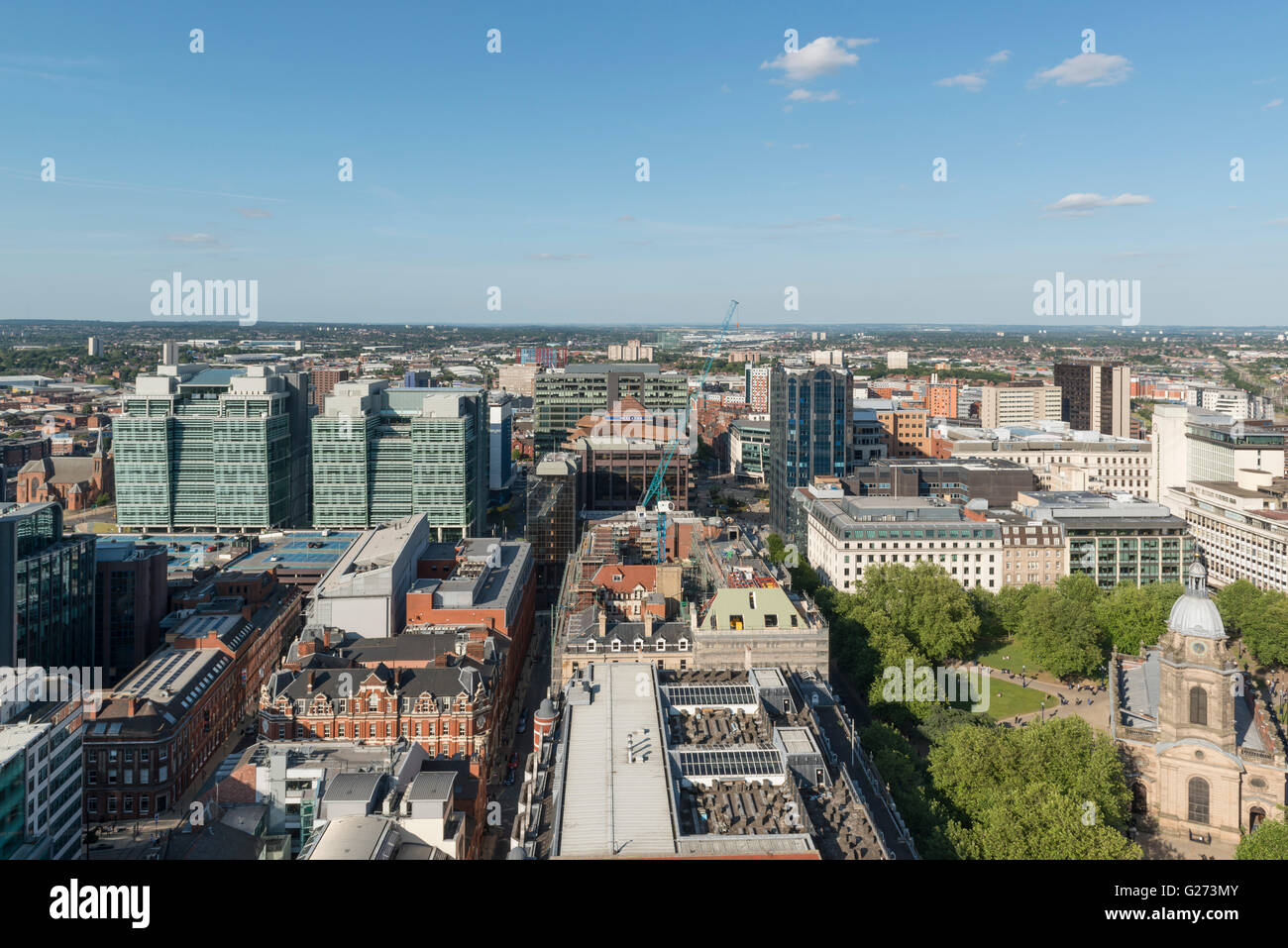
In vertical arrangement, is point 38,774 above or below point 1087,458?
below

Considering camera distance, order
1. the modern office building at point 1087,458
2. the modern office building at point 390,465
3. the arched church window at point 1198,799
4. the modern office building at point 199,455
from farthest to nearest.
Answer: the modern office building at point 1087,458
the modern office building at point 390,465
the modern office building at point 199,455
the arched church window at point 1198,799

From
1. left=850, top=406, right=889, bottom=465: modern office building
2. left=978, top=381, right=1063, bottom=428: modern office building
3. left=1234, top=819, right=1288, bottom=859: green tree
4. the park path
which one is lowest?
the park path

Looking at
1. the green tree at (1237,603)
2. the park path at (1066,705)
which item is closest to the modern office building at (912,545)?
the park path at (1066,705)

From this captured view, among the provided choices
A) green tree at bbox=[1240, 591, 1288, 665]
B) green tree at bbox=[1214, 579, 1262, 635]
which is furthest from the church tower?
green tree at bbox=[1214, 579, 1262, 635]

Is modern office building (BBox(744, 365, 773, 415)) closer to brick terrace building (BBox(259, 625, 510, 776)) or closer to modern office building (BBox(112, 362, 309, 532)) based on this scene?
modern office building (BBox(112, 362, 309, 532))

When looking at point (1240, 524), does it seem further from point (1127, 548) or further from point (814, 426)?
point (814, 426)

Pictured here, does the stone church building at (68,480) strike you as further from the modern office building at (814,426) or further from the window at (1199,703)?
the window at (1199,703)

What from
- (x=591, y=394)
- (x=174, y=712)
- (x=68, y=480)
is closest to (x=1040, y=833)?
(x=174, y=712)
